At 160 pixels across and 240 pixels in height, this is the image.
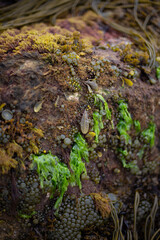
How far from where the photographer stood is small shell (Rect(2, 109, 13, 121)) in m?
1.59

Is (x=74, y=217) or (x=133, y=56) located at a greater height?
(x=133, y=56)

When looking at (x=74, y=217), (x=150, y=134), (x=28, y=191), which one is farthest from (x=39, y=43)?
(x=74, y=217)

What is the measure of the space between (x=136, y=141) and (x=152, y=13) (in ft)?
7.38

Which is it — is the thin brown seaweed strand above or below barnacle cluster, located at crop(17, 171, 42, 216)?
below

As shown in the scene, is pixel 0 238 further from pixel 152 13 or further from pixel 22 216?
pixel 152 13

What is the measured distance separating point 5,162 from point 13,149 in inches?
4.4

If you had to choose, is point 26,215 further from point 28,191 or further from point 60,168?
point 60,168

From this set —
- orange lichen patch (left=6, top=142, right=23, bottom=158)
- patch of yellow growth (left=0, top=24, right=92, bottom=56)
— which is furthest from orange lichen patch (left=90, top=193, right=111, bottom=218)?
patch of yellow growth (left=0, top=24, right=92, bottom=56)

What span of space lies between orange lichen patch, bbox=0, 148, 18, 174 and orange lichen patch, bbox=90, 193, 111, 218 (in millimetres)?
785

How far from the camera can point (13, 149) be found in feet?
5.17

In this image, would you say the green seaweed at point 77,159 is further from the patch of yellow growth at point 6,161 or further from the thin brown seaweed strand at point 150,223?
the thin brown seaweed strand at point 150,223

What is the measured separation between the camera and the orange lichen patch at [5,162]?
154 centimetres

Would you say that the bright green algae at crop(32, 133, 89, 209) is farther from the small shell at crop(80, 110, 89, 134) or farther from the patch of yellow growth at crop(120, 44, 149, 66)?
the patch of yellow growth at crop(120, 44, 149, 66)

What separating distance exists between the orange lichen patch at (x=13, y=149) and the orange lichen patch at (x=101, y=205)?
0.78 meters
